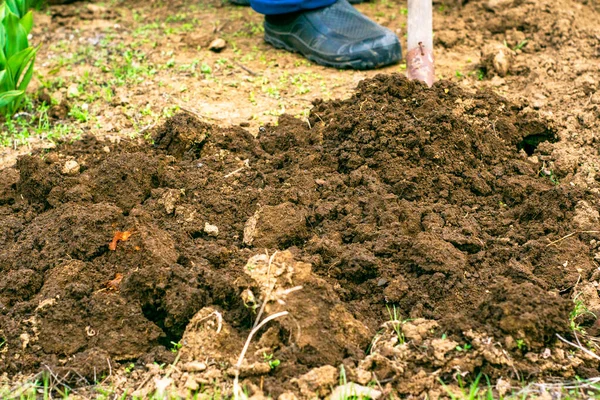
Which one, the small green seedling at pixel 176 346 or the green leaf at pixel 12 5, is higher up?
the green leaf at pixel 12 5

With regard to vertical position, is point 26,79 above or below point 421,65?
below

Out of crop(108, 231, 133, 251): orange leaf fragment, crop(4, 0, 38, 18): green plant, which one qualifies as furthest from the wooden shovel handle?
crop(4, 0, 38, 18): green plant

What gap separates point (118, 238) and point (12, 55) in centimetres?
186

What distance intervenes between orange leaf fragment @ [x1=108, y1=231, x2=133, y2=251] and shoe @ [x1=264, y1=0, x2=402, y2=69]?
2.20 m

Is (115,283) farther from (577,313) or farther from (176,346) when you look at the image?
(577,313)

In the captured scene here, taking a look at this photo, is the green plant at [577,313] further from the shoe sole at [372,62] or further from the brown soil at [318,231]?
the shoe sole at [372,62]

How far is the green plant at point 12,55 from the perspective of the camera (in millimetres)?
4078

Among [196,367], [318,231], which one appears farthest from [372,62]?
[196,367]

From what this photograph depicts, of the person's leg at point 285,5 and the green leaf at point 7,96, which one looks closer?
the green leaf at point 7,96

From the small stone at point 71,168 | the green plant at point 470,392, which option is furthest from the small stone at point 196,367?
the small stone at point 71,168

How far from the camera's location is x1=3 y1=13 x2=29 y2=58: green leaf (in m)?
4.11

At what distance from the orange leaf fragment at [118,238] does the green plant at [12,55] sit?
1.58 meters

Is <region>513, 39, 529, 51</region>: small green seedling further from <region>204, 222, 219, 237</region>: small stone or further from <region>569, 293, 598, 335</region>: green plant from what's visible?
<region>204, 222, 219, 237</region>: small stone

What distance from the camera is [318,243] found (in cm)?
287
